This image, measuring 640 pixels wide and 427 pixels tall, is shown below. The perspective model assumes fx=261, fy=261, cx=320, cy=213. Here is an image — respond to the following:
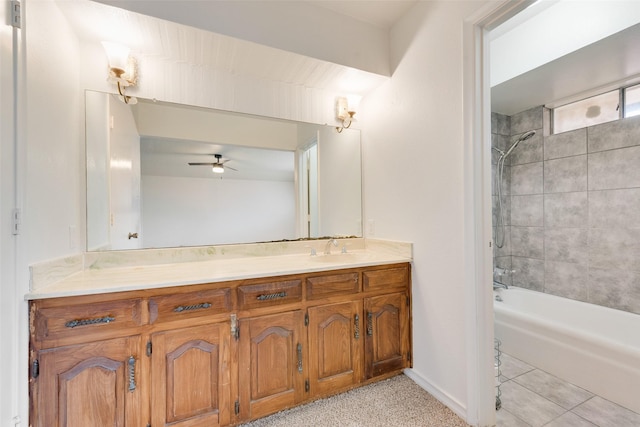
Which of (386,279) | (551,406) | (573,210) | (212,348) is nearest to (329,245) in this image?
(386,279)

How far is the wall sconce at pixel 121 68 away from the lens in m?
1.55

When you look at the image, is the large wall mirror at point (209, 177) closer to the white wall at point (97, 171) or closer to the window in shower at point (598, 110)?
the white wall at point (97, 171)

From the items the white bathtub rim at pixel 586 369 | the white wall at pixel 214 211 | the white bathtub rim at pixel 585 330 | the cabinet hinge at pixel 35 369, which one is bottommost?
the white bathtub rim at pixel 586 369

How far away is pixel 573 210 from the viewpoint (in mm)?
2553

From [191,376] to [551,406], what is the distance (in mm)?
2095

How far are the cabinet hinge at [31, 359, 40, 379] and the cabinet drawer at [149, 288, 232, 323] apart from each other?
15.9 inches

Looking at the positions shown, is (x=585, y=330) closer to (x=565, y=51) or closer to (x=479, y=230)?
(x=479, y=230)

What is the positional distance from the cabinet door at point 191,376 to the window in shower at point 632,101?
357 cm

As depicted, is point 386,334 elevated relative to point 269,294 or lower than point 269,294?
lower

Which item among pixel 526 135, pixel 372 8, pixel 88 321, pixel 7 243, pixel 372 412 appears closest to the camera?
pixel 7 243

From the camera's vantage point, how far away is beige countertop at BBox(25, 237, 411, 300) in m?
1.16

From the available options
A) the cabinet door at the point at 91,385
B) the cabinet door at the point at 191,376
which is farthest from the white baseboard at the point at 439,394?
the cabinet door at the point at 91,385

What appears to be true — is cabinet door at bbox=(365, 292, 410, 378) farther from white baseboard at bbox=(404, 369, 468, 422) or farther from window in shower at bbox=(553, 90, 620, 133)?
window in shower at bbox=(553, 90, 620, 133)

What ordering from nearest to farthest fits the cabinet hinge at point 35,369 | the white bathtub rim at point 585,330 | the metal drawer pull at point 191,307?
the cabinet hinge at point 35,369
the metal drawer pull at point 191,307
the white bathtub rim at point 585,330
